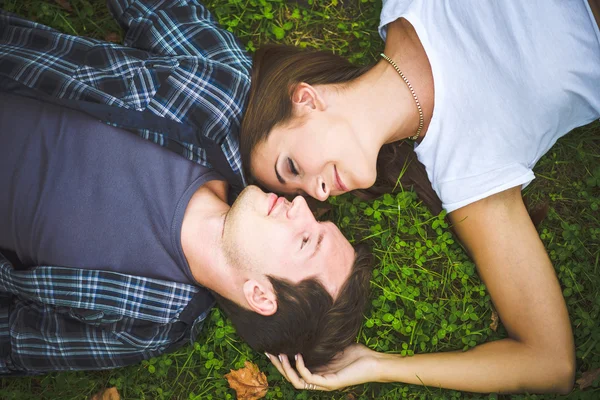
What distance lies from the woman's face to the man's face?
0.74 ft

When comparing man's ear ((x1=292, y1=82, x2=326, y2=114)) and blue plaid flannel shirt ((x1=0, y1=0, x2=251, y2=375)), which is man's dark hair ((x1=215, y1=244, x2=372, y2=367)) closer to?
blue plaid flannel shirt ((x1=0, y1=0, x2=251, y2=375))

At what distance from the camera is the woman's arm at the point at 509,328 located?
3.39 meters

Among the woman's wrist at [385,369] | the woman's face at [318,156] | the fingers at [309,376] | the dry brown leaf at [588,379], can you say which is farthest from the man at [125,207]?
the dry brown leaf at [588,379]

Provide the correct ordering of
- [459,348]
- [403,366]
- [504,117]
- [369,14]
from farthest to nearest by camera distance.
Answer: [369,14] < [459,348] < [403,366] < [504,117]

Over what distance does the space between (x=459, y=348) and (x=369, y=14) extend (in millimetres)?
2825

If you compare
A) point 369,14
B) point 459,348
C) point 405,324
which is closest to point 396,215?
point 405,324

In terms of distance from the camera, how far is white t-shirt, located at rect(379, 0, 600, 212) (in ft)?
10.8

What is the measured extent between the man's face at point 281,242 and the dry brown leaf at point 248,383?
1171 millimetres

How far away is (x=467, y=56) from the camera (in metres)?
3.42

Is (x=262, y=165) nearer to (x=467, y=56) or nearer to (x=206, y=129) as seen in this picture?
(x=206, y=129)

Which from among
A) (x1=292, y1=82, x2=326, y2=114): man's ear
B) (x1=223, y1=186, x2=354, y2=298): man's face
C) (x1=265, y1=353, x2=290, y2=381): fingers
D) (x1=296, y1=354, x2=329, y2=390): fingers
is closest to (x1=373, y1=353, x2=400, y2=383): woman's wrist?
(x1=296, y1=354, x2=329, y2=390): fingers

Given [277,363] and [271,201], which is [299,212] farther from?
[277,363]

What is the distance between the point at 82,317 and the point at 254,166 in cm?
158

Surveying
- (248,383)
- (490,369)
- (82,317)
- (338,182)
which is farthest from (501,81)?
(82,317)
